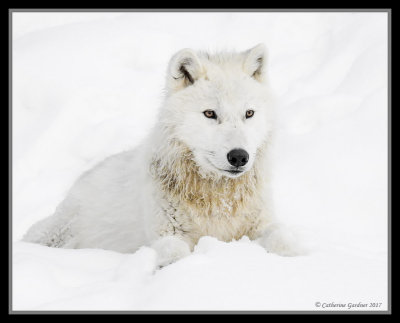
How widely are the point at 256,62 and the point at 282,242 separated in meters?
1.67

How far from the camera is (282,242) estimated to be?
11.3 ft

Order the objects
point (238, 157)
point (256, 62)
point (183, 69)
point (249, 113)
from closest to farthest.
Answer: point (238, 157) → point (249, 113) → point (183, 69) → point (256, 62)

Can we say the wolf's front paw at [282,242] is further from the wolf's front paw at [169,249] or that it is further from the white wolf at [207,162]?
the wolf's front paw at [169,249]

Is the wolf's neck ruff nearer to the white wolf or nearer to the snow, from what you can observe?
the white wolf

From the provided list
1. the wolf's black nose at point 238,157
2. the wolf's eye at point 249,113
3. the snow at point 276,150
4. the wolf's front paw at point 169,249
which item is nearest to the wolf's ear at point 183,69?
the snow at point 276,150

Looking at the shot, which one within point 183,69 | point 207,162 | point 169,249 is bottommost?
point 169,249

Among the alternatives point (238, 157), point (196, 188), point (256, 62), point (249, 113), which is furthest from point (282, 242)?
point (256, 62)

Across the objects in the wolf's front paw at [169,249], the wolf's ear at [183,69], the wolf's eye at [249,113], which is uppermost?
the wolf's ear at [183,69]

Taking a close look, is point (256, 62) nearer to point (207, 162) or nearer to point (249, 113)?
point (249, 113)

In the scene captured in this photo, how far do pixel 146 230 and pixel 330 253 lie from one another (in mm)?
1479

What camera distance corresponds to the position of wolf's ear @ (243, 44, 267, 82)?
411 centimetres

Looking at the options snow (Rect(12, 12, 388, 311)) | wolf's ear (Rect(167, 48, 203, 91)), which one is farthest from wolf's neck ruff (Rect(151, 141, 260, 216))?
wolf's ear (Rect(167, 48, 203, 91))

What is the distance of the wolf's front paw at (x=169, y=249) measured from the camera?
309 cm

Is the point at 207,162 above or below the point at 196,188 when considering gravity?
above
